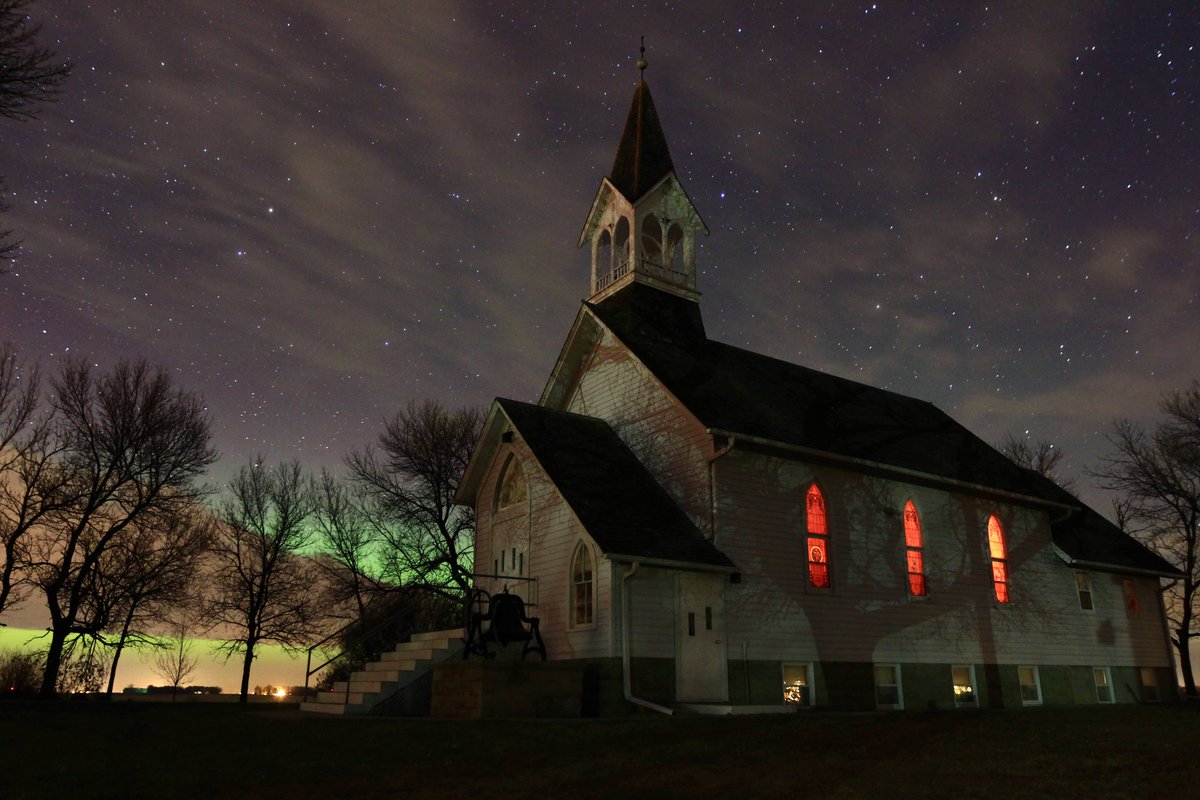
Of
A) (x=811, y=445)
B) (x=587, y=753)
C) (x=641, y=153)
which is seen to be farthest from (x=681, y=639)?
(x=641, y=153)

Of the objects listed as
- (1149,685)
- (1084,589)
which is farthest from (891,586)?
(1149,685)

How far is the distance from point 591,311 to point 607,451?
4.85 m

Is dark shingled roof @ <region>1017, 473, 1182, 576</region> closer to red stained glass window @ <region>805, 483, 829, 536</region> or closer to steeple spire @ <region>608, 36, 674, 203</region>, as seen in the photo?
red stained glass window @ <region>805, 483, 829, 536</region>

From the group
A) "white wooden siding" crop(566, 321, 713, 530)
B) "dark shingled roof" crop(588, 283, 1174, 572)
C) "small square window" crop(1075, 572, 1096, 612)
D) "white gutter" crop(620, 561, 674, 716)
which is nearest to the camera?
"white gutter" crop(620, 561, 674, 716)

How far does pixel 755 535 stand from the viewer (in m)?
21.1

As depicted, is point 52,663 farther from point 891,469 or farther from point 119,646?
point 891,469

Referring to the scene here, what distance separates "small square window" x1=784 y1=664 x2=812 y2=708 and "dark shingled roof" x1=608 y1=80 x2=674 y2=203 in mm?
14676

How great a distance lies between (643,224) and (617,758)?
2091 centimetres

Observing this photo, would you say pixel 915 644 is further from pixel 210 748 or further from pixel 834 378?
pixel 210 748

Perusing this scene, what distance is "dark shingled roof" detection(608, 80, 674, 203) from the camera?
93.1ft

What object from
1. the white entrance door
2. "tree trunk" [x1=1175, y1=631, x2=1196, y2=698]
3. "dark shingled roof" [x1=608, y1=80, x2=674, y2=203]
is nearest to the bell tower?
"dark shingled roof" [x1=608, y1=80, x2=674, y2=203]

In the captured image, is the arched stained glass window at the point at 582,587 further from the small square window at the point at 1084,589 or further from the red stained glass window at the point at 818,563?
the small square window at the point at 1084,589

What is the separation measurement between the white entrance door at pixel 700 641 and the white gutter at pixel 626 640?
1.17 metres

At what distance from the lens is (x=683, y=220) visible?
28891mm
